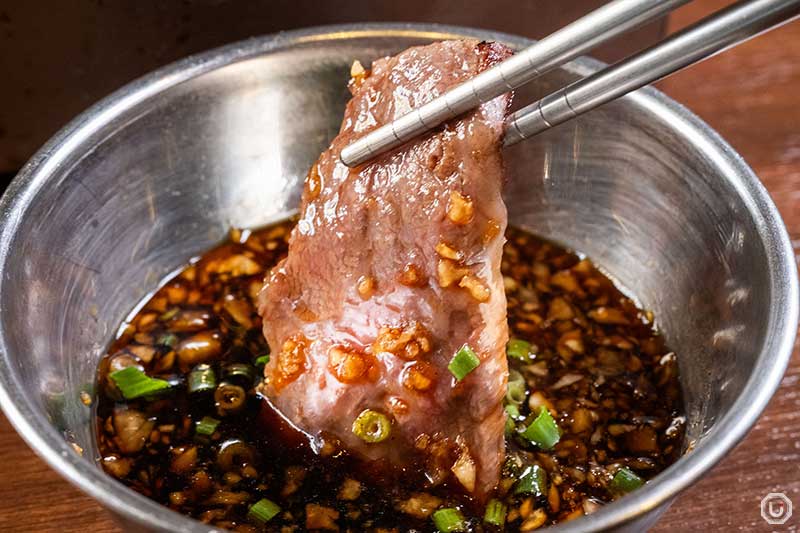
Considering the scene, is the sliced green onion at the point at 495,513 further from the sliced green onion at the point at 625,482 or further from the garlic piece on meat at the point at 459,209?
the garlic piece on meat at the point at 459,209

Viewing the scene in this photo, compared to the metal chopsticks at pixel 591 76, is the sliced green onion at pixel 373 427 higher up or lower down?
lower down

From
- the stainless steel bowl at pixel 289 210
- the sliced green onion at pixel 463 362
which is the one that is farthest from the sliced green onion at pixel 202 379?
the sliced green onion at pixel 463 362

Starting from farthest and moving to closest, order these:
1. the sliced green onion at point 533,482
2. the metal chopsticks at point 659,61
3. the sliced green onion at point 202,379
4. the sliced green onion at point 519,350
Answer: the sliced green onion at point 519,350, the sliced green onion at point 202,379, the sliced green onion at point 533,482, the metal chopsticks at point 659,61

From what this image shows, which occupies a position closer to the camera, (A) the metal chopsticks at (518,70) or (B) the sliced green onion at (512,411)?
(A) the metal chopsticks at (518,70)

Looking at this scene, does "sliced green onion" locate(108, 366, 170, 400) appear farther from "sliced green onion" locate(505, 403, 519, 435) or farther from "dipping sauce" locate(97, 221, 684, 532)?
"sliced green onion" locate(505, 403, 519, 435)

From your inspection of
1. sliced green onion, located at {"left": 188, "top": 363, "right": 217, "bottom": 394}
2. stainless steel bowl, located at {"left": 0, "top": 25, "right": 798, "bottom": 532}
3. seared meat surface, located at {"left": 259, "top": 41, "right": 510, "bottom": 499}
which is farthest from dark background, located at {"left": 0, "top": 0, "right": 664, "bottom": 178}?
sliced green onion, located at {"left": 188, "top": 363, "right": 217, "bottom": 394}

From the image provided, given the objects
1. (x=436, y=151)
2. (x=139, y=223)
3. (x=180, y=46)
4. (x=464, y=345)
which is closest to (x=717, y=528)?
(x=464, y=345)

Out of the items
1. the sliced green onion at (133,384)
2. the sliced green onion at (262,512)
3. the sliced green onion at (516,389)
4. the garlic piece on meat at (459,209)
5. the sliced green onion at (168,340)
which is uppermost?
the sliced green onion at (168,340)
